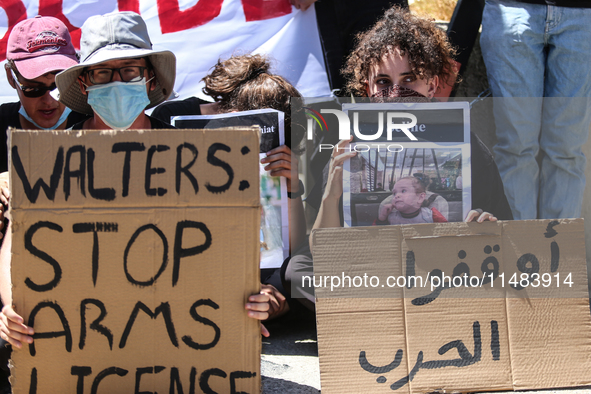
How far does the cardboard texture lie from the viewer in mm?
1847

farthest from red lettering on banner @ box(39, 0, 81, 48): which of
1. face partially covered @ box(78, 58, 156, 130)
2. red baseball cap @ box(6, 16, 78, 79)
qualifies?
face partially covered @ box(78, 58, 156, 130)

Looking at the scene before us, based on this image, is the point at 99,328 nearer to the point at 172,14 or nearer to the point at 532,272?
the point at 532,272

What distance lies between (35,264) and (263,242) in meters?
0.97

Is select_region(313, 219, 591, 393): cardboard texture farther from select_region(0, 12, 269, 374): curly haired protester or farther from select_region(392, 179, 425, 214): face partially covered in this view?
select_region(0, 12, 269, 374): curly haired protester

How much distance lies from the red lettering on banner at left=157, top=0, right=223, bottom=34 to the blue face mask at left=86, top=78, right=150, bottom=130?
1364mm

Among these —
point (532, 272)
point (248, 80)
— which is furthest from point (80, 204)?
point (532, 272)

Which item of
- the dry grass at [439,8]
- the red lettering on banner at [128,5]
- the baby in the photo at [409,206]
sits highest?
the red lettering on banner at [128,5]

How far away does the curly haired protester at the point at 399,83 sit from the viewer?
88.4 inches

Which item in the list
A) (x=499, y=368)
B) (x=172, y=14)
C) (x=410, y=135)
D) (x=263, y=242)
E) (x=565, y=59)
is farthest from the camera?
(x=172, y=14)

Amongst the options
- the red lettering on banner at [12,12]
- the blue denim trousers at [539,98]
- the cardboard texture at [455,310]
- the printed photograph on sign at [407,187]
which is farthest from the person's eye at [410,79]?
the red lettering on banner at [12,12]

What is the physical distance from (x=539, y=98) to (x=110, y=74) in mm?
2206

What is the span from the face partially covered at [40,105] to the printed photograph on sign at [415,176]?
5.15 ft

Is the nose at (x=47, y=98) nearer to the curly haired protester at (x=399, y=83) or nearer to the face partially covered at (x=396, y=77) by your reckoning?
the curly haired protester at (x=399, y=83)

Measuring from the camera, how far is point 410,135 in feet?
7.09
